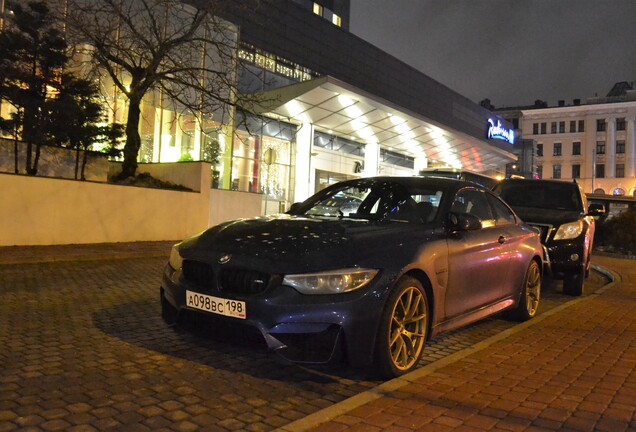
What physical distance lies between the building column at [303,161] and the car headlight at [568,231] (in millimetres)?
20730

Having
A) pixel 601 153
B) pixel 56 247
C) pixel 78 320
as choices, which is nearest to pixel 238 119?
pixel 56 247

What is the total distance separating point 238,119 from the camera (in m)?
25.1

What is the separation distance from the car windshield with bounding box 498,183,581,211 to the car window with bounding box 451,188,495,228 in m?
3.85

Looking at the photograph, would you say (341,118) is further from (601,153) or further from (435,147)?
(601,153)

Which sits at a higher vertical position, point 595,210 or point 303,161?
point 303,161

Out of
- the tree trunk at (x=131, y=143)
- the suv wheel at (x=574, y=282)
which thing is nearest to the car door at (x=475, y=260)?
the suv wheel at (x=574, y=282)

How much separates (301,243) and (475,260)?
6.19ft

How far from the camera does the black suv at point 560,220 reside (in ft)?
27.3

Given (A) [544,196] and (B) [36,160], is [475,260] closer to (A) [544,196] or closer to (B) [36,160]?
(A) [544,196]

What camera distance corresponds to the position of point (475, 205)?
5.81m

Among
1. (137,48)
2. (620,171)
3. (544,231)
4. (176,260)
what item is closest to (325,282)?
(176,260)

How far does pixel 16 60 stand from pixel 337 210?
12573 mm

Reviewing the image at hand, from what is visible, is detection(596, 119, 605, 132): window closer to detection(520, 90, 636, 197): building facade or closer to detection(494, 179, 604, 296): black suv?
detection(520, 90, 636, 197): building facade

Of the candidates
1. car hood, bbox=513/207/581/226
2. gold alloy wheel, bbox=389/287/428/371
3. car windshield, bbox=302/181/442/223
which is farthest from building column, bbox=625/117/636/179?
gold alloy wheel, bbox=389/287/428/371
